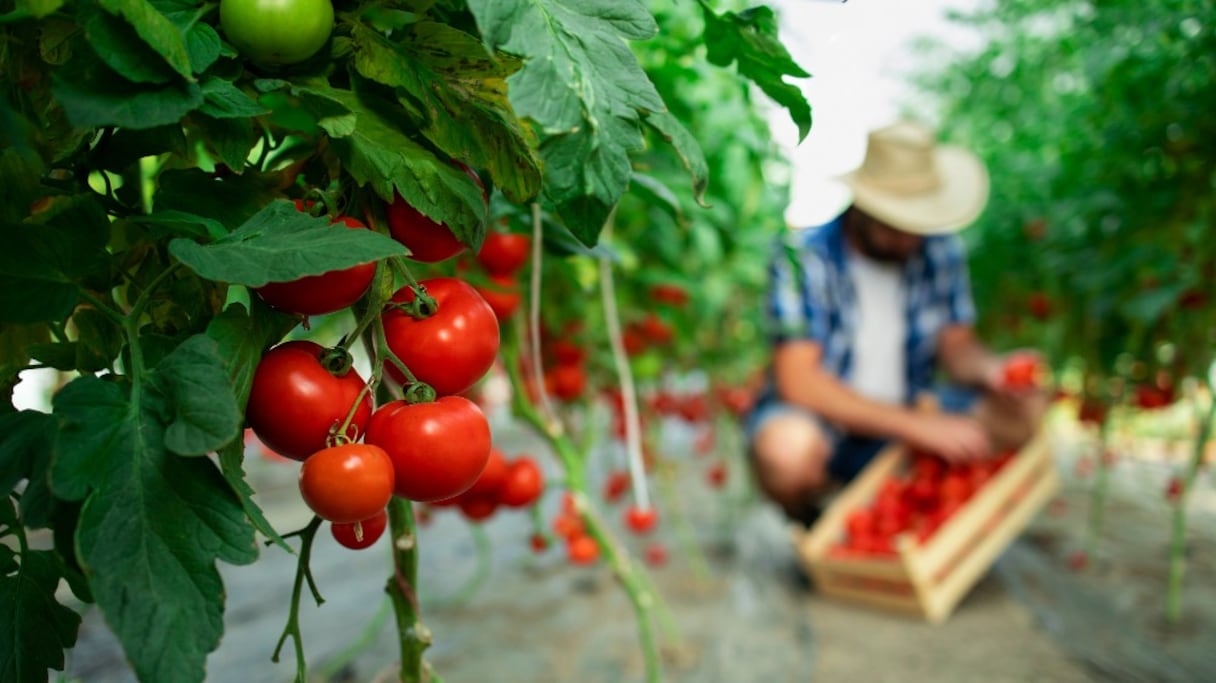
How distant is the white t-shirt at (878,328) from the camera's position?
8.67 ft

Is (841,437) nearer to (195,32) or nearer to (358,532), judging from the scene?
(358,532)

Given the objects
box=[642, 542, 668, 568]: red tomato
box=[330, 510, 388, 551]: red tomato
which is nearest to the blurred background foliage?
box=[330, 510, 388, 551]: red tomato

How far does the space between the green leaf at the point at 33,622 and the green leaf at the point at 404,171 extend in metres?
0.30

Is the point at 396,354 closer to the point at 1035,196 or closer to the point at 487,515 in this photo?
the point at 487,515

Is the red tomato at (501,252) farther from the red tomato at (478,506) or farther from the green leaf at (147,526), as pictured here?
the green leaf at (147,526)

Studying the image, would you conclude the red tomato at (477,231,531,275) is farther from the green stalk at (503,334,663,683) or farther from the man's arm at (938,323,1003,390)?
the man's arm at (938,323,1003,390)

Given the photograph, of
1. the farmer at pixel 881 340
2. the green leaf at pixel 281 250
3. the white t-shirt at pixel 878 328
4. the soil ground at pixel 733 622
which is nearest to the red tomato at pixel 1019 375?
the farmer at pixel 881 340

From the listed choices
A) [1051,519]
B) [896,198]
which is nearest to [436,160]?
[896,198]

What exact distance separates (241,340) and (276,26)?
16 centimetres

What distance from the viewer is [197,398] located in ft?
1.18

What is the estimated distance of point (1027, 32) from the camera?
1.72 m

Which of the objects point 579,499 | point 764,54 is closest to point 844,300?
point 579,499

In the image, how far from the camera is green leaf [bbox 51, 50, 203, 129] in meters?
0.35

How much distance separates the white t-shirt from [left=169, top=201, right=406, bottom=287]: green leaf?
7.94 ft
